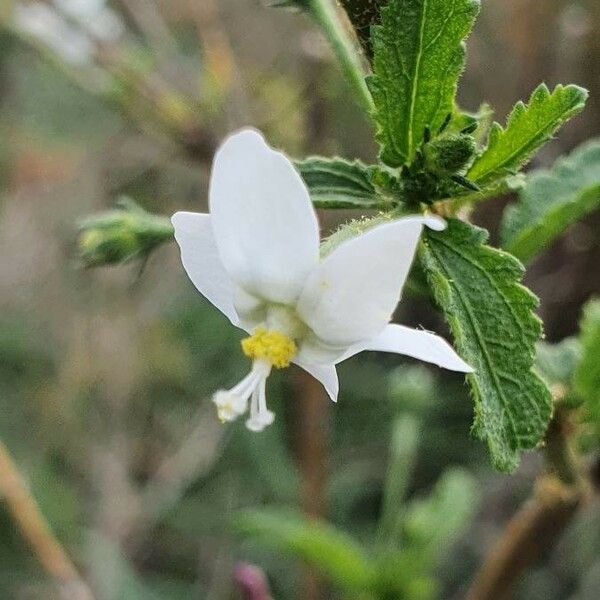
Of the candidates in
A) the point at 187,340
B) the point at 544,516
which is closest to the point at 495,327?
the point at 544,516

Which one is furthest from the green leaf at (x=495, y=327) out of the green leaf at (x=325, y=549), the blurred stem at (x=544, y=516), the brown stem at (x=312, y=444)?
the brown stem at (x=312, y=444)

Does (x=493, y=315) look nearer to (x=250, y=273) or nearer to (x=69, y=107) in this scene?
(x=250, y=273)

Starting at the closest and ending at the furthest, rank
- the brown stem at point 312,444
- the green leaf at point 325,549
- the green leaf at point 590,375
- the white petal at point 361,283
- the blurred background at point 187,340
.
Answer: the white petal at point 361,283 < the green leaf at point 590,375 < the green leaf at point 325,549 < the brown stem at point 312,444 < the blurred background at point 187,340

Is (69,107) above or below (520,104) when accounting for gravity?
below

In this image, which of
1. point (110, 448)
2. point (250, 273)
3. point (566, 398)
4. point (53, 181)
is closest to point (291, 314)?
point (250, 273)

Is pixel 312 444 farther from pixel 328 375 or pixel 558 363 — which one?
pixel 328 375

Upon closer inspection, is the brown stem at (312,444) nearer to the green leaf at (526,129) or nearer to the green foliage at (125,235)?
the green foliage at (125,235)

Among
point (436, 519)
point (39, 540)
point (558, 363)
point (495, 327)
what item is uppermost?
point (495, 327)
